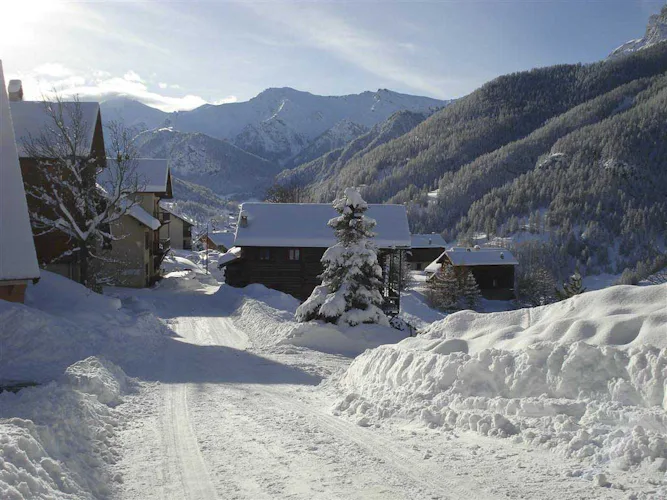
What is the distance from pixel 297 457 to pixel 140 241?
33.7m

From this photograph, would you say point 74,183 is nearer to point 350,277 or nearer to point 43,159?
point 43,159

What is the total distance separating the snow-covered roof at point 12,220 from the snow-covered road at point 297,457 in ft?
21.1

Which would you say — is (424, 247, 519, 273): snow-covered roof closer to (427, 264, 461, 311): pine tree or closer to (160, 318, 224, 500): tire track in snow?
(427, 264, 461, 311): pine tree

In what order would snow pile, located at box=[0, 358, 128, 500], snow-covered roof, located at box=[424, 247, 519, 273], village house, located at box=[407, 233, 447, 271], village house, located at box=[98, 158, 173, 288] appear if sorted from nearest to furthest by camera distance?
snow pile, located at box=[0, 358, 128, 500] → village house, located at box=[98, 158, 173, 288] → snow-covered roof, located at box=[424, 247, 519, 273] → village house, located at box=[407, 233, 447, 271]

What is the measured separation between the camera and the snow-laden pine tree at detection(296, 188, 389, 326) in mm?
21312

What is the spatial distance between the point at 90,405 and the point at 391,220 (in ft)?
109

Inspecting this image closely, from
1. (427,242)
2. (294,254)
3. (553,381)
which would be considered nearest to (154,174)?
(294,254)

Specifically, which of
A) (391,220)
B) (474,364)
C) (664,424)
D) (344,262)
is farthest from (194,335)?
(391,220)

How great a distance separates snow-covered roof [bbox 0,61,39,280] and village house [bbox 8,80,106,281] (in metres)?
Result: 8.45

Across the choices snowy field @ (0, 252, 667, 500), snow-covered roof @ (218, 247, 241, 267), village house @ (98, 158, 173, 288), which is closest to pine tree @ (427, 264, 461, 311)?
snow-covered roof @ (218, 247, 241, 267)

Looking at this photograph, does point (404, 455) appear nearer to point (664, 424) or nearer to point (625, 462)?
point (625, 462)

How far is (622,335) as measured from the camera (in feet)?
28.6

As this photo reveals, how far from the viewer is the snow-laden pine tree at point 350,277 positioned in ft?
69.9

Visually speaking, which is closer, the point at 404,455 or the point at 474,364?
the point at 404,455
